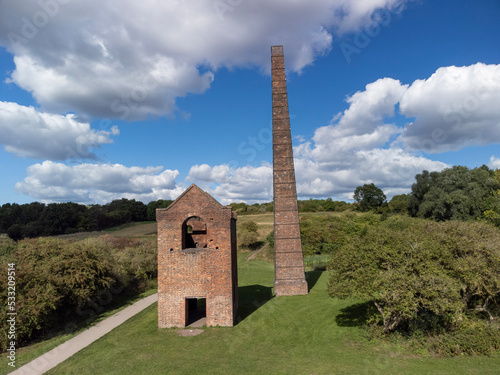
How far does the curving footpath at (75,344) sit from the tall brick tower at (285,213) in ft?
33.7

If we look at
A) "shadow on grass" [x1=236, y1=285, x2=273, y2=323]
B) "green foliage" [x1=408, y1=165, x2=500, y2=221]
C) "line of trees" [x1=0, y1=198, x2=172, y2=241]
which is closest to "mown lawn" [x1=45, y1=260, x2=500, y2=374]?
"shadow on grass" [x1=236, y1=285, x2=273, y2=323]

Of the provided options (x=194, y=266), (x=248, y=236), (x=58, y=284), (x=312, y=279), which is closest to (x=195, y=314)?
(x=194, y=266)

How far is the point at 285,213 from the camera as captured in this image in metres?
22.2

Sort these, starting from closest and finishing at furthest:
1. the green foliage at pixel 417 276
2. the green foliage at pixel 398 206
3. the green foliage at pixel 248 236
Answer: the green foliage at pixel 417 276, the green foliage at pixel 248 236, the green foliage at pixel 398 206

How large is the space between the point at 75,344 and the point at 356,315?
14820 millimetres

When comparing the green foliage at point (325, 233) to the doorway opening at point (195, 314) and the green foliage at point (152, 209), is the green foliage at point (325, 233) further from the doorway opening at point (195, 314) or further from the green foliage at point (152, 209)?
the green foliage at point (152, 209)

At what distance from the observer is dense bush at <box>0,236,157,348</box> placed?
14938mm

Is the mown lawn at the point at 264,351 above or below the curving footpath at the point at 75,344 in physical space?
above

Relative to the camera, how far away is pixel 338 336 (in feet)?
44.9

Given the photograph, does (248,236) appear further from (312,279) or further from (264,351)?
(264,351)

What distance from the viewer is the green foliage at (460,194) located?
36562mm

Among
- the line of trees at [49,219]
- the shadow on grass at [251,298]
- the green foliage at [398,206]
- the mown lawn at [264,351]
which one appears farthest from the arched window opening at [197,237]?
the green foliage at [398,206]

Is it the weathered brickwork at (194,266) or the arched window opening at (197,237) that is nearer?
the weathered brickwork at (194,266)

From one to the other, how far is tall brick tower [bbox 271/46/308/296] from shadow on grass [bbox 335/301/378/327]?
526 cm
